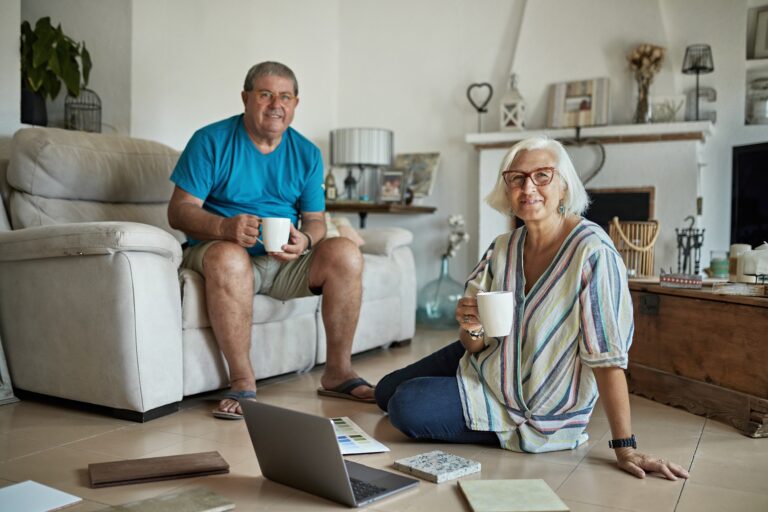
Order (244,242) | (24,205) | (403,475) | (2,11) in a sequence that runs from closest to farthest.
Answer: (403,475), (244,242), (24,205), (2,11)

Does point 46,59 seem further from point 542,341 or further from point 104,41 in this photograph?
point 542,341

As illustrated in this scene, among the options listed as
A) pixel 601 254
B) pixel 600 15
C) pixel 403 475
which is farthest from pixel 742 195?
pixel 403 475

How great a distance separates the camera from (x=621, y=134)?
4.38 meters

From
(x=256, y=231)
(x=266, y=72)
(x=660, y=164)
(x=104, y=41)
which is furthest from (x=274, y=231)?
(x=660, y=164)

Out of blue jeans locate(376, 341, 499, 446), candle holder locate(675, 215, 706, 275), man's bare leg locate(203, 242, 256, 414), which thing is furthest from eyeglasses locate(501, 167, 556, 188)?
candle holder locate(675, 215, 706, 275)

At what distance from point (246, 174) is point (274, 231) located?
57cm

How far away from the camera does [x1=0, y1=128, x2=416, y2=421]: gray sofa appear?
219 cm

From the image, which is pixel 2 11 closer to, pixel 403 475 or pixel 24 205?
pixel 24 205

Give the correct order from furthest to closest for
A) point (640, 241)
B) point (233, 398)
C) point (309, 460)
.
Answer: point (640, 241)
point (233, 398)
point (309, 460)

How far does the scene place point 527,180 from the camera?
1.80 meters

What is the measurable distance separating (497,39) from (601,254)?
3.46 m

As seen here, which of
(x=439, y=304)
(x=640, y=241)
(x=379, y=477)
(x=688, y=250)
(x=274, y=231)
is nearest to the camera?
(x=379, y=477)

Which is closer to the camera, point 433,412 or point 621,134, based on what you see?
point 433,412

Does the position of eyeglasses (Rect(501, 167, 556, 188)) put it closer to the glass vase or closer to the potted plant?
the potted plant
